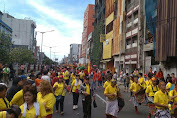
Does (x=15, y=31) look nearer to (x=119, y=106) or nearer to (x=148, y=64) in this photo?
(x=148, y=64)

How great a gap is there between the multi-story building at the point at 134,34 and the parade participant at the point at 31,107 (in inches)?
809

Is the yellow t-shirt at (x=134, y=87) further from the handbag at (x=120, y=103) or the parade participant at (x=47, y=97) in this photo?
the parade participant at (x=47, y=97)

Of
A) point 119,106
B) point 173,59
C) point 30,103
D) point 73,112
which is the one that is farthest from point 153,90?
point 173,59

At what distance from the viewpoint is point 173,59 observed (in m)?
16.3

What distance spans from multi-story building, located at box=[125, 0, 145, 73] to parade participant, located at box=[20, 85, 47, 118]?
20540 millimetres

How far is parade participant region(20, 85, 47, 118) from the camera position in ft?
9.96

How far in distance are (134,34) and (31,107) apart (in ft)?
75.3

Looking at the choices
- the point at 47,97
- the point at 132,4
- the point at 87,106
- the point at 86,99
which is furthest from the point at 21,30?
the point at 47,97

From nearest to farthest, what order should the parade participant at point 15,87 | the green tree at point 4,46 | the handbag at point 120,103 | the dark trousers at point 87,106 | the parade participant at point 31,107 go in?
the parade participant at point 31,107 < the parade participant at point 15,87 < the handbag at point 120,103 < the dark trousers at point 87,106 < the green tree at point 4,46

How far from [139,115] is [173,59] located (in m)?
10.5

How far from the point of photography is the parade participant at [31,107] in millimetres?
3037

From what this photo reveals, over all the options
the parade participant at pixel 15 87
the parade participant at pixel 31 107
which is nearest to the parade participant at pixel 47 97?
the parade participant at pixel 15 87

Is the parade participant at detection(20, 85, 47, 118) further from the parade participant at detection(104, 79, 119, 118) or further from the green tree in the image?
the green tree

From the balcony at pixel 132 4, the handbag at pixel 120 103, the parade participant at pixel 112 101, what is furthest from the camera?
the balcony at pixel 132 4
